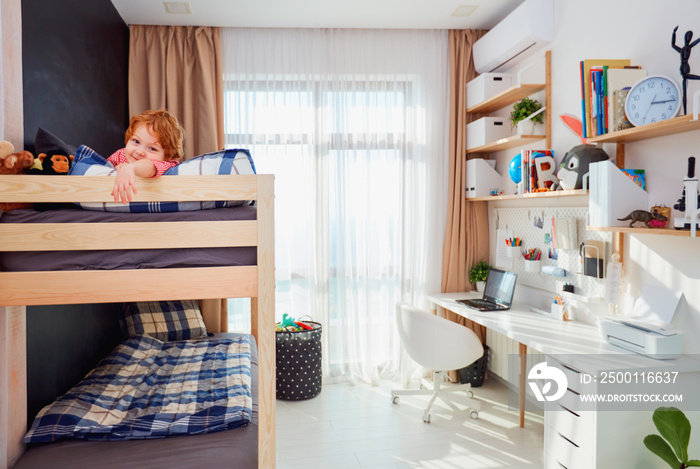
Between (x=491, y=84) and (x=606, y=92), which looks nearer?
(x=606, y=92)

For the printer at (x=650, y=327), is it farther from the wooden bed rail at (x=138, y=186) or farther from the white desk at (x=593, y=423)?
the wooden bed rail at (x=138, y=186)

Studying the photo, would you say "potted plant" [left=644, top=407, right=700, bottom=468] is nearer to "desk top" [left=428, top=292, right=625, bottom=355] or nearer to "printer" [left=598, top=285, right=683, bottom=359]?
"printer" [left=598, top=285, right=683, bottom=359]

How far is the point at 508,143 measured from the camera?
127 inches

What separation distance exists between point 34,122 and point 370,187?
2266 mm

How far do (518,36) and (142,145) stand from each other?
2411 mm

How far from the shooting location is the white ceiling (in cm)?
309

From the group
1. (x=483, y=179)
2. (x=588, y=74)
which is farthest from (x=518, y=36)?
(x=483, y=179)

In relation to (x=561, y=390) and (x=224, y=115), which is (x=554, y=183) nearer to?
(x=561, y=390)

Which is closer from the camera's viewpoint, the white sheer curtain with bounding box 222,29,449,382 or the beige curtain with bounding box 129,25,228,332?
the beige curtain with bounding box 129,25,228,332

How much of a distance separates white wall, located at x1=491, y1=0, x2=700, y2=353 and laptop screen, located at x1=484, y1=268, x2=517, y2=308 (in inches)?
19.4

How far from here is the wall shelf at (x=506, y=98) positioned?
9.95 ft

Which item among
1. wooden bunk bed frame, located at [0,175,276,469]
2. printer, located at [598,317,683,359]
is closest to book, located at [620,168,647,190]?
printer, located at [598,317,683,359]

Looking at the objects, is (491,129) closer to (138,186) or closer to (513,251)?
(513,251)

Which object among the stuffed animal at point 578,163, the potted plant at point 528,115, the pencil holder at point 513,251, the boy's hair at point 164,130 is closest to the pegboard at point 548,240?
the pencil holder at point 513,251
